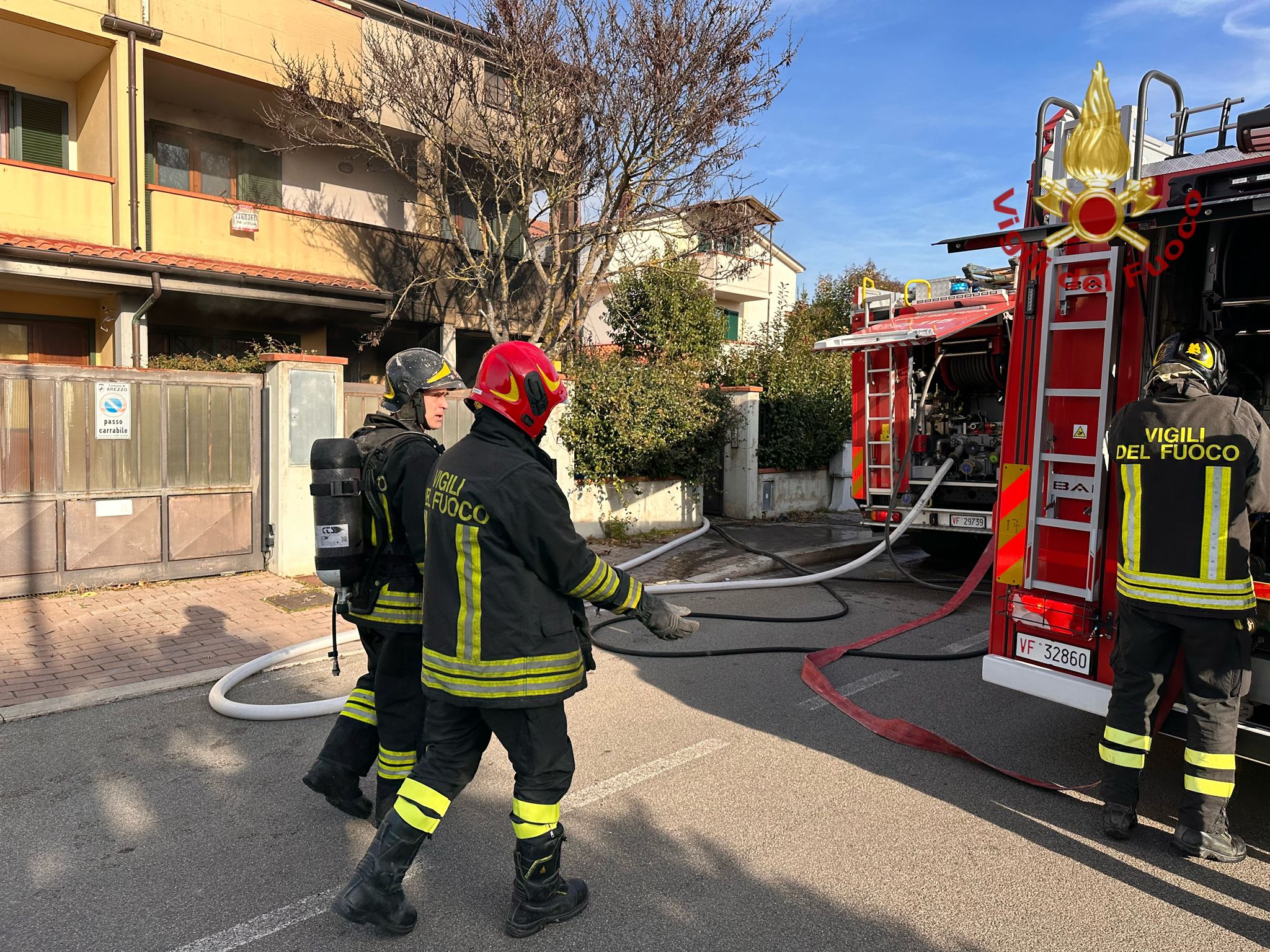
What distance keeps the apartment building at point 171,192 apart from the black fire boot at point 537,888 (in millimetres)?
10660

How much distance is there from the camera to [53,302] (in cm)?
1189

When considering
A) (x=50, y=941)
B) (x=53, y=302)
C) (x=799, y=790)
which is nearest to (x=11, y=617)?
(x=50, y=941)

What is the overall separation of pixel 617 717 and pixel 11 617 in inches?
195

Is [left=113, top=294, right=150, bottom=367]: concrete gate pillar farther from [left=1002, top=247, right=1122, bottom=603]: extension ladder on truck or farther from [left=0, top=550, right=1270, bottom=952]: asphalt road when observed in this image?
[left=1002, top=247, right=1122, bottom=603]: extension ladder on truck

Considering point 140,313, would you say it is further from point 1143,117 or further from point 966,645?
point 1143,117

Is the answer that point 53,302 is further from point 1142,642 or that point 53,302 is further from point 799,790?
point 1142,642

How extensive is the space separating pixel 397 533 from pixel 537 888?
4.53 feet

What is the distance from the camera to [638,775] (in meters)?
4.15

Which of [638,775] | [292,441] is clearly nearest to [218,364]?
[292,441]

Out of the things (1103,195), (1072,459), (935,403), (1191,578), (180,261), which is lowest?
(1191,578)

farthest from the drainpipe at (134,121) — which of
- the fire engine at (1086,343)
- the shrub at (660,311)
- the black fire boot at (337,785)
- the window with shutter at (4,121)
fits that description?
the fire engine at (1086,343)

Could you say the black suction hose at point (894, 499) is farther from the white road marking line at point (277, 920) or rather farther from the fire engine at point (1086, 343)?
the white road marking line at point (277, 920)

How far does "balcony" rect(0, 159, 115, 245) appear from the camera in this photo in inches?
433

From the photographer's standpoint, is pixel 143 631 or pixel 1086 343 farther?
pixel 143 631
